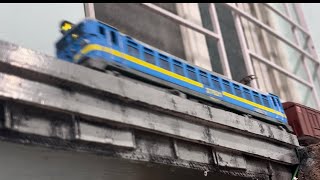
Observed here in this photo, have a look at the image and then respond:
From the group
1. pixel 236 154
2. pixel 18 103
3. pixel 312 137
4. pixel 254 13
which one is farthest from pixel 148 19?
pixel 254 13

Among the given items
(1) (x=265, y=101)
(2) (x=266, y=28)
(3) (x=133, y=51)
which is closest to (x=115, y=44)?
(3) (x=133, y=51)

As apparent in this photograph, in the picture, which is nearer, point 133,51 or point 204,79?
point 133,51

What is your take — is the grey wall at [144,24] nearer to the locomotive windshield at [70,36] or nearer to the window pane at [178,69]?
the locomotive windshield at [70,36]

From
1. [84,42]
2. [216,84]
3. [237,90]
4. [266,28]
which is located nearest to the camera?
[84,42]

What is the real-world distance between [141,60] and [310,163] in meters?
6.70

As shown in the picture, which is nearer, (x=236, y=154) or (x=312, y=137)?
(x=236, y=154)

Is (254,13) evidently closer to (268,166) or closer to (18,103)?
(268,166)

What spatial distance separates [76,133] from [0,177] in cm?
161

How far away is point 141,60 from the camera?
9375 mm

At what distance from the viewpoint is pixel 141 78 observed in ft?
30.2

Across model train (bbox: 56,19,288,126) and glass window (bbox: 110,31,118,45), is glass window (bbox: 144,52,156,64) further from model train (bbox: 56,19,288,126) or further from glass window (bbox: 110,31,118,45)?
glass window (bbox: 110,31,118,45)

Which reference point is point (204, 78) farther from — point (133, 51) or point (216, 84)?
point (133, 51)

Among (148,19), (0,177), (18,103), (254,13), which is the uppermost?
(254,13)

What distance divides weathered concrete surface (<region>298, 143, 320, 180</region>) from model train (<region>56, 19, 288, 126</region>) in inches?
93.1
